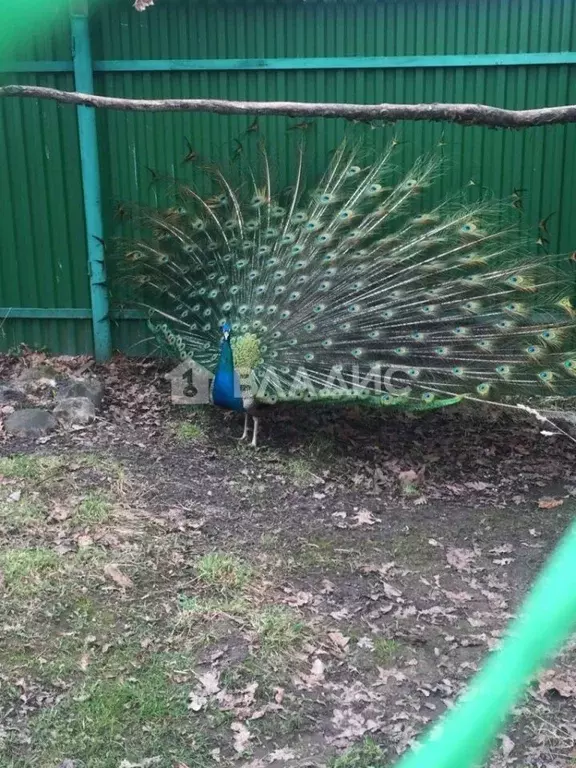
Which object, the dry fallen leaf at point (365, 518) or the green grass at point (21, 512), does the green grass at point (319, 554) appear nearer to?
the dry fallen leaf at point (365, 518)

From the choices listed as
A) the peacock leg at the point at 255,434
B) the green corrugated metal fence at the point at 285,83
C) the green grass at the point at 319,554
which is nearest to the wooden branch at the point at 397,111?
the green grass at the point at 319,554

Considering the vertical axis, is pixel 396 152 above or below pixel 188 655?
above

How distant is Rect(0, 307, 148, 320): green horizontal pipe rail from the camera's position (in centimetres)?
682

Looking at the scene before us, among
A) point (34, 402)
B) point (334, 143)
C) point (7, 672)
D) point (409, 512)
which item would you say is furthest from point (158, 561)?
point (334, 143)

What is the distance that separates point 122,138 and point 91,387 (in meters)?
2.16

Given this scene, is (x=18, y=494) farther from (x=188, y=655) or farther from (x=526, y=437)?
(x=526, y=437)

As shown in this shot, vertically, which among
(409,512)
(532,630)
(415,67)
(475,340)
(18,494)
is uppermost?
(415,67)

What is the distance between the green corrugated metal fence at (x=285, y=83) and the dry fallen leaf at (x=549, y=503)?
8.40 ft

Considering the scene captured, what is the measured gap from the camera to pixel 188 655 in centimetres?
339

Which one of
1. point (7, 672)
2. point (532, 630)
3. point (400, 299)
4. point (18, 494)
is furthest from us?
point (400, 299)

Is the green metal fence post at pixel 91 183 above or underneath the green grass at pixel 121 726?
above

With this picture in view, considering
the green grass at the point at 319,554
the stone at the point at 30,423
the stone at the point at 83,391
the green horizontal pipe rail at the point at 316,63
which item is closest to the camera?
the green grass at the point at 319,554

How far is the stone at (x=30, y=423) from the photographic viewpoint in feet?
17.4

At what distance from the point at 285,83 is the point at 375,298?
2249mm
